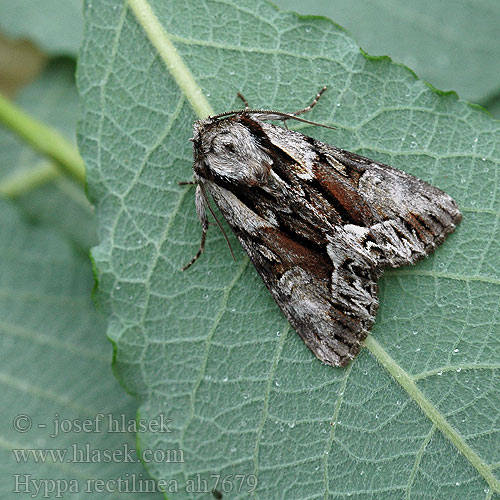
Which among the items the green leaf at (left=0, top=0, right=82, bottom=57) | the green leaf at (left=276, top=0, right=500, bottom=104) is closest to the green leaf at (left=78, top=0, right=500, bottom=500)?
the green leaf at (left=276, top=0, right=500, bottom=104)

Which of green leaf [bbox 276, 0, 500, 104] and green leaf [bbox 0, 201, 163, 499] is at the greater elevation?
green leaf [bbox 276, 0, 500, 104]

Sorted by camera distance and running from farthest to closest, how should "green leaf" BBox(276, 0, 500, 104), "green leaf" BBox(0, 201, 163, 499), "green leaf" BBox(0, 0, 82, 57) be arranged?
1. "green leaf" BBox(0, 0, 82, 57)
2. "green leaf" BBox(276, 0, 500, 104)
3. "green leaf" BBox(0, 201, 163, 499)

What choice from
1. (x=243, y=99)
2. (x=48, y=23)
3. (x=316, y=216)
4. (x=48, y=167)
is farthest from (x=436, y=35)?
(x=48, y=167)

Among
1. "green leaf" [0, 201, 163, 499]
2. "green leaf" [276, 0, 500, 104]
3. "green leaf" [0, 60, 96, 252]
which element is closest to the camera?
"green leaf" [0, 201, 163, 499]

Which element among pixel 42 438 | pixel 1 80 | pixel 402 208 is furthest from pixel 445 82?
pixel 1 80

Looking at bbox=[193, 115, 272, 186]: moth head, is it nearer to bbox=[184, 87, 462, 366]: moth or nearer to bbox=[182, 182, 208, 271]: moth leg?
bbox=[184, 87, 462, 366]: moth

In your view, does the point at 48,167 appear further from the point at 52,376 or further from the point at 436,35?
the point at 436,35

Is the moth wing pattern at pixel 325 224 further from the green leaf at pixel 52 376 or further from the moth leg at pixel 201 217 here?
the green leaf at pixel 52 376
